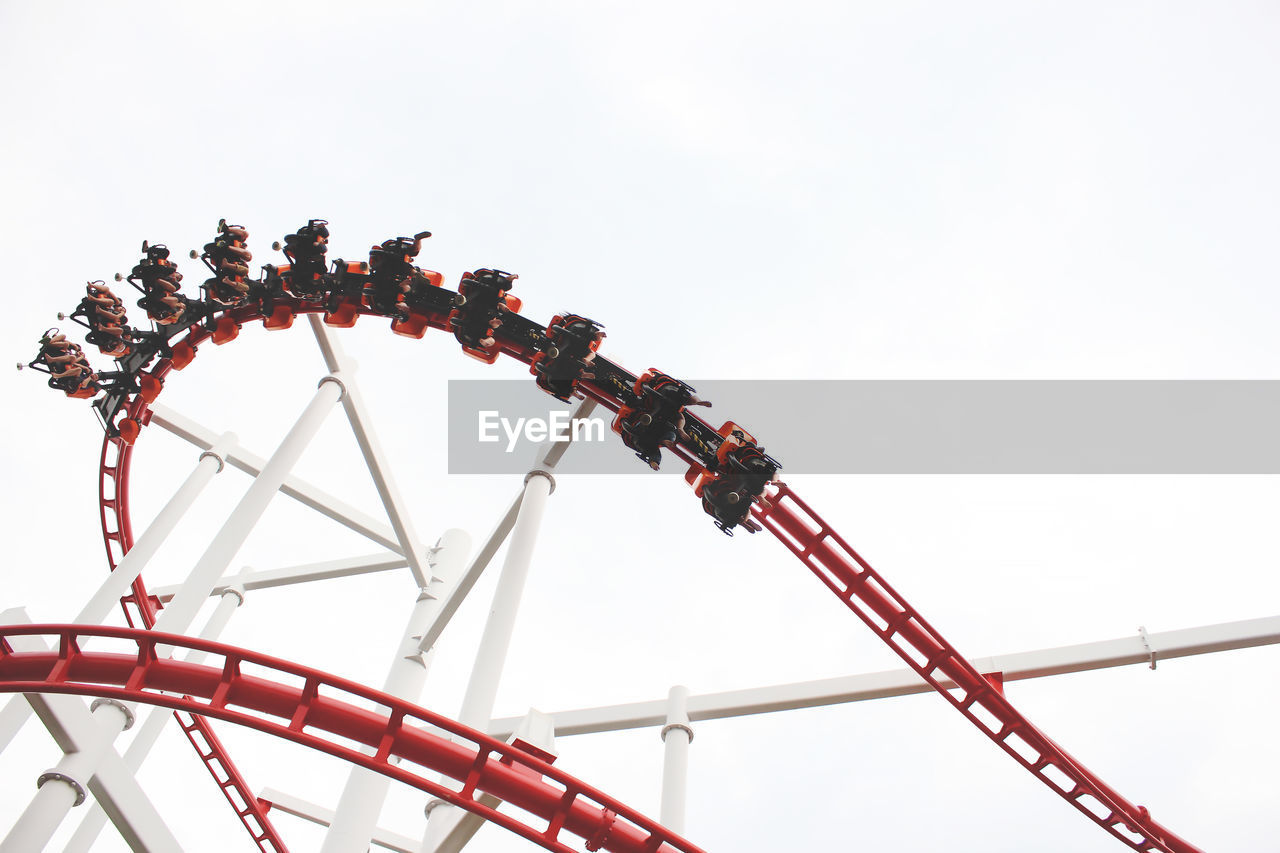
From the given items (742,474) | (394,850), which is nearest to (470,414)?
(742,474)

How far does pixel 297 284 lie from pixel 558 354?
65.5 inches

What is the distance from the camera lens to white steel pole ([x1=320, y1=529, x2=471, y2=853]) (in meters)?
3.89

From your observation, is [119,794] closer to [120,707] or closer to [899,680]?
[120,707]

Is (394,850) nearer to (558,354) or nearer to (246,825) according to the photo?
(246,825)

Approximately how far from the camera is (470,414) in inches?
244

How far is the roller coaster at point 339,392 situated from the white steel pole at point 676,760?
511 millimetres

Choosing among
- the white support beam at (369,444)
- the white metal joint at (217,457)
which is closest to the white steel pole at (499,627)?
the white support beam at (369,444)

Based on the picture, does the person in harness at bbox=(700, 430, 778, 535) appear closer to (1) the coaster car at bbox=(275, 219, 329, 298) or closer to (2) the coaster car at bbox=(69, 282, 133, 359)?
(1) the coaster car at bbox=(275, 219, 329, 298)

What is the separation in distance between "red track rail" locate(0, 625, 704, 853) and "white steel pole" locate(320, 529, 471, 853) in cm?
56

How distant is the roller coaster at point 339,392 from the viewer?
11.2ft

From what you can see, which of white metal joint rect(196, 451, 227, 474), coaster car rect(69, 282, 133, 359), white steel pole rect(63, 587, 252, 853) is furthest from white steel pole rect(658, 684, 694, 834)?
coaster car rect(69, 282, 133, 359)

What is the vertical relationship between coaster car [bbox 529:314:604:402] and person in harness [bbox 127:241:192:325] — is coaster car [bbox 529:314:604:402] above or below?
below

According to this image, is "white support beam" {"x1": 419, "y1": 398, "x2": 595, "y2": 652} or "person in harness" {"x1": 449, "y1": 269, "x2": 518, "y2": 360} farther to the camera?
"person in harness" {"x1": 449, "y1": 269, "x2": 518, "y2": 360}

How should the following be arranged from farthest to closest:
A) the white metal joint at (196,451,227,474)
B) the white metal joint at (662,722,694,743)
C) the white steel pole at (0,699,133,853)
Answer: the white metal joint at (196,451,227,474)
the white metal joint at (662,722,694,743)
the white steel pole at (0,699,133,853)
